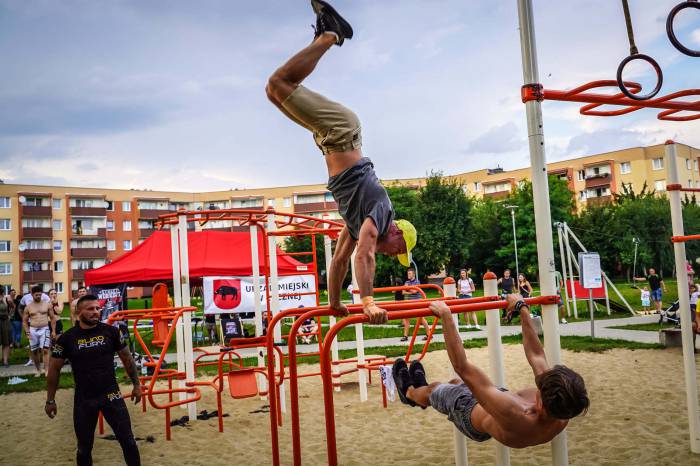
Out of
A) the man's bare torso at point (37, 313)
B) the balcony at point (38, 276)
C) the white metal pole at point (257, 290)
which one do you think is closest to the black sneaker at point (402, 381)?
the white metal pole at point (257, 290)

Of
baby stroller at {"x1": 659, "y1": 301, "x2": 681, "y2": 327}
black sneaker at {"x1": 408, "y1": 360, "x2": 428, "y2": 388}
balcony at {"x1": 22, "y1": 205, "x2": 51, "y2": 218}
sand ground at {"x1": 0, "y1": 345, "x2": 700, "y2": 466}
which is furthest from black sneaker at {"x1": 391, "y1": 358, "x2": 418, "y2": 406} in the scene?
balcony at {"x1": 22, "y1": 205, "x2": 51, "y2": 218}

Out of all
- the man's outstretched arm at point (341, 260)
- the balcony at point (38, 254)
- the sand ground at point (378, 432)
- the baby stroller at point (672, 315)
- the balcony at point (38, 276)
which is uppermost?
the balcony at point (38, 254)

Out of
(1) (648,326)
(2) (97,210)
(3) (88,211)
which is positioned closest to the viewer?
(1) (648,326)

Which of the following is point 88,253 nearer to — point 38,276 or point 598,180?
point 38,276

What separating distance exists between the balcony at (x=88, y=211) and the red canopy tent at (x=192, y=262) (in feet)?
145

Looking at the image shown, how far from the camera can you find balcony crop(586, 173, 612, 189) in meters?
52.4

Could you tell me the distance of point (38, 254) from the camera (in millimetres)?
50812

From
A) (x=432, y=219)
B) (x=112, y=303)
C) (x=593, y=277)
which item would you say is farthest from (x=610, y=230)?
(x=112, y=303)

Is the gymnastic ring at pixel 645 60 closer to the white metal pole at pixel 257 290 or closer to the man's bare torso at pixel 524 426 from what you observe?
the man's bare torso at pixel 524 426

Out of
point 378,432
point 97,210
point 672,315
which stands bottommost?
point 378,432

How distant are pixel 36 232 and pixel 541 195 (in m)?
56.3

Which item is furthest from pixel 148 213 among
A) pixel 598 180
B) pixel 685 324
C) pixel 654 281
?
pixel 685 324

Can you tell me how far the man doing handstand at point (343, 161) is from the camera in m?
3.04

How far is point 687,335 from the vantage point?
15.8 ft
